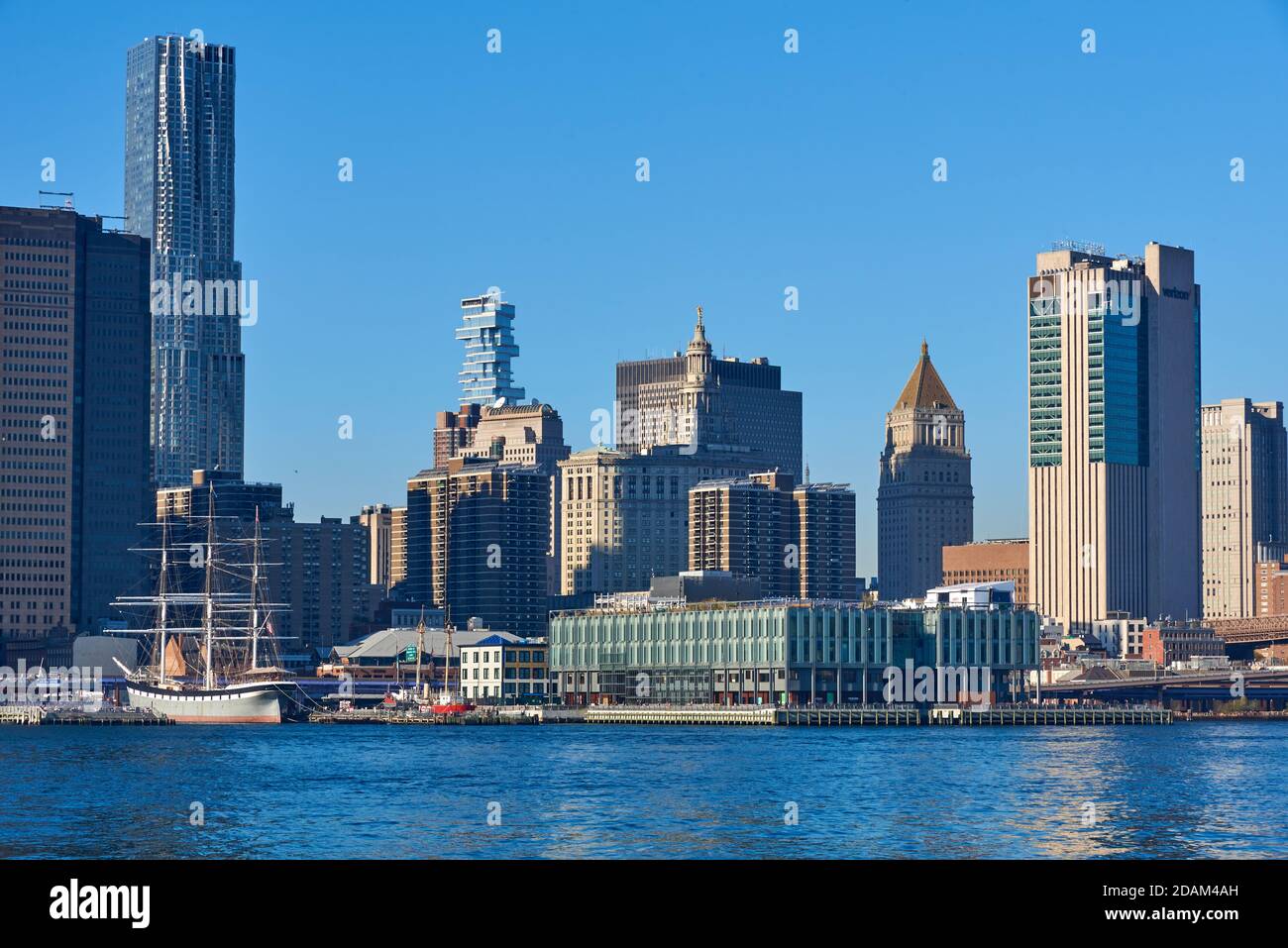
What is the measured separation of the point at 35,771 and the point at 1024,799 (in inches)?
2174

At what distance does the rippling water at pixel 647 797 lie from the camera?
62719mm

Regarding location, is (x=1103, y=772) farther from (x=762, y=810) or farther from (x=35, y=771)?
(x=35, y=771)

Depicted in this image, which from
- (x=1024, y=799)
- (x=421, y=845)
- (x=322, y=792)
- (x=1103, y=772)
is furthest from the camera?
(x=1103, y=772)

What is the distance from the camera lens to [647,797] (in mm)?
84625

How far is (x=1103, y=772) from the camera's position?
106 meters

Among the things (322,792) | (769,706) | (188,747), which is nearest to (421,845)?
(322,792)

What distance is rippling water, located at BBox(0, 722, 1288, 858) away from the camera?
62.7m
